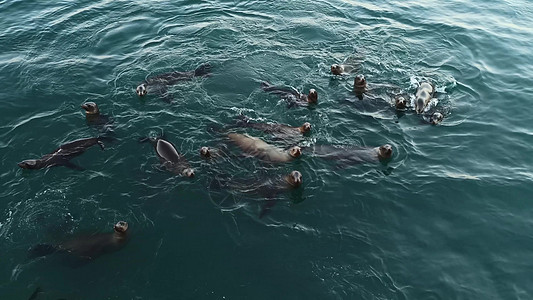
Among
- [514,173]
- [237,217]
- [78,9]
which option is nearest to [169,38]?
[78,9]

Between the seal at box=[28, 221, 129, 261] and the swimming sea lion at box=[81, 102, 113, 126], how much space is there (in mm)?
4519

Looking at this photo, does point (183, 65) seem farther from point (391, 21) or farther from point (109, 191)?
point (391, 21)

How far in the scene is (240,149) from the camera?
12102 mm

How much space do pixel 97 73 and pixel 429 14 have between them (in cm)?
1574

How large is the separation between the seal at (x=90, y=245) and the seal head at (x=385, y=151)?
22.6ft

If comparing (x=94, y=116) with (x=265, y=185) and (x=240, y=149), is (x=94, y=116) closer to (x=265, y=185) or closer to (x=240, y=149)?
(x=240, y=149)

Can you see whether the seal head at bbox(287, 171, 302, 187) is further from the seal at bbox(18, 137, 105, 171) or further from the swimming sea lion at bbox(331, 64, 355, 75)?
the swimming sea lion at bbox(331, 64, 355, 75)

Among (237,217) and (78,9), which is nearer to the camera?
(237,217)

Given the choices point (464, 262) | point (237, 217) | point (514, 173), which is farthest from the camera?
point (514, 173)

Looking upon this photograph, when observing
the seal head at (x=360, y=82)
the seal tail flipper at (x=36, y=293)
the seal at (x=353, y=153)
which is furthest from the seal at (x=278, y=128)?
the seal tail flipper at (x=36, y=293)

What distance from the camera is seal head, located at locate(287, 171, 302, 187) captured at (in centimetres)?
1080

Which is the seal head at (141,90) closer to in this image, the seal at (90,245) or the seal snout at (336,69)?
the seal at (90,245)

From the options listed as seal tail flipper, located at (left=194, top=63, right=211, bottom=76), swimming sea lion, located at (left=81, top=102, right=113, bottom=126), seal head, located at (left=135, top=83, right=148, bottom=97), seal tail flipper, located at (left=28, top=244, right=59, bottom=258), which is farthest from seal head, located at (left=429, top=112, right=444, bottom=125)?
seal tail flipper, located at (left=28, top=244, right=59, bottom=258)

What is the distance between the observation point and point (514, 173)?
1176cm
